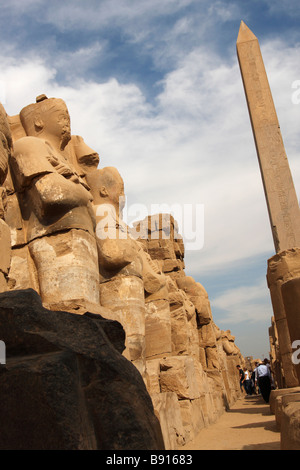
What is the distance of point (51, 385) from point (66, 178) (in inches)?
132

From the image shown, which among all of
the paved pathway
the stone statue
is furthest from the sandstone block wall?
the stone statue

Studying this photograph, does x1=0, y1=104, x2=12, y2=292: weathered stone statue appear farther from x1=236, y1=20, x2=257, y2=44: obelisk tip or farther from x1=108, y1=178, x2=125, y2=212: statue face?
x1=236, y1=20, x2=257, y2=44: obelisk tip

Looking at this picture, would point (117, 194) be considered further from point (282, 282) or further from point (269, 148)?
point (269, 148)

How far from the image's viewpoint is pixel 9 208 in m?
4.34

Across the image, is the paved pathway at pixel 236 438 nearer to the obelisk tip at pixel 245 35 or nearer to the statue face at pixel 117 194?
the statue face at pixel 117 194

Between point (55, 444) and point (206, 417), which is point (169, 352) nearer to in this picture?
point (206, 417)

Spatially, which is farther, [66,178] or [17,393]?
[66,178]

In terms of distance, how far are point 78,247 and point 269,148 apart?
6.79 metres

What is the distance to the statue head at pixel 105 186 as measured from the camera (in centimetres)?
579

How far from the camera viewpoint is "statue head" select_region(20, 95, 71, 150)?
4.96 meters

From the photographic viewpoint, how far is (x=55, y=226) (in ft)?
13.5

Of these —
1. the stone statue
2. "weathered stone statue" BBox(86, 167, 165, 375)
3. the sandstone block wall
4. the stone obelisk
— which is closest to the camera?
the stone statue

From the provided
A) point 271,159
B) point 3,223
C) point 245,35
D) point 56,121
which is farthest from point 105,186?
point 245,35
